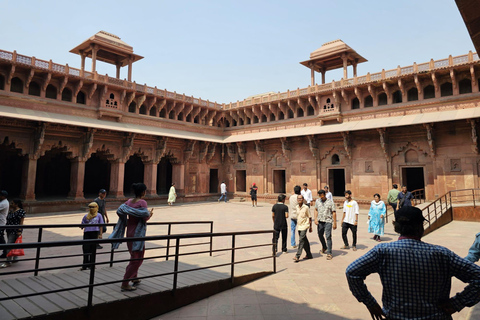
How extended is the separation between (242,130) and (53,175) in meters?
14.3

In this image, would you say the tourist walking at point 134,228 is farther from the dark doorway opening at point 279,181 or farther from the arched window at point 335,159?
the dark doorway opening at point 279,181

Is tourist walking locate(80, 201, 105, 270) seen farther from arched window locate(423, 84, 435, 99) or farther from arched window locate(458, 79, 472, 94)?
arched window locate(458, 79, 472, 94)

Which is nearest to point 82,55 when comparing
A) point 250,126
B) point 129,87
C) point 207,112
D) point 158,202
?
point 129,87

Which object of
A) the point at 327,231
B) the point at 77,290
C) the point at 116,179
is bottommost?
the point at 77,290

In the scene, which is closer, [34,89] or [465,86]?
[465,86]

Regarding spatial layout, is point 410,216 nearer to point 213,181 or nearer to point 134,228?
point 134,228

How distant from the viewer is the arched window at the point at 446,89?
14.9m

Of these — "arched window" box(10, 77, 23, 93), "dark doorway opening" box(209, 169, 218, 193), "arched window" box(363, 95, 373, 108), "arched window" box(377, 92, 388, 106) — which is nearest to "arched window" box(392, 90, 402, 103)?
"arched window" box(377, 92, 388, 106)

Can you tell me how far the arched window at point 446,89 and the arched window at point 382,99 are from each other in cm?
269

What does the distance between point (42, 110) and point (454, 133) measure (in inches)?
827

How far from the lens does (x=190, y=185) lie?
70.8 ft

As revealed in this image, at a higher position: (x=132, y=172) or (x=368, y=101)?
(x=368, y=101)

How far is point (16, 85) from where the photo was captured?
579 inches

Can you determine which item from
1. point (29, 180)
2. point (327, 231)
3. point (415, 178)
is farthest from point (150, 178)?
point (415, 178)
